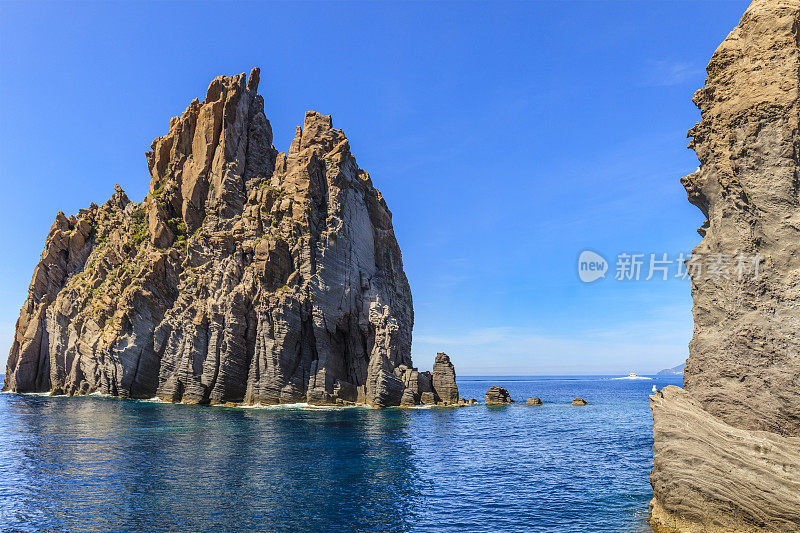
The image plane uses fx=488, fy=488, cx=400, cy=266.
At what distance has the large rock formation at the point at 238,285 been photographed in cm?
8475

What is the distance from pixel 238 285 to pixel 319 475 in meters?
61.7

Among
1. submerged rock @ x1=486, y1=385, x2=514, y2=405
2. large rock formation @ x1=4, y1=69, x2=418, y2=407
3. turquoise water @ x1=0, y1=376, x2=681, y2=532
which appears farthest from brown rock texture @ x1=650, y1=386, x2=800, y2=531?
submerged rock @ x1=486, y1=385, x2=514, y2=405

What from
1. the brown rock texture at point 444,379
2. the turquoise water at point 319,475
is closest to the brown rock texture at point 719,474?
the turquoise water at point 319,475

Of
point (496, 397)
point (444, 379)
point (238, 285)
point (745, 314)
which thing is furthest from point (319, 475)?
point (496, 397)

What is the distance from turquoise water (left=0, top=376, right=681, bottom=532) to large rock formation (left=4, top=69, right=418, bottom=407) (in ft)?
66.9

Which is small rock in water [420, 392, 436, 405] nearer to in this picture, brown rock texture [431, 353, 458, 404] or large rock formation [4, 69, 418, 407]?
brown rock texture [431, 353, 458, 404]

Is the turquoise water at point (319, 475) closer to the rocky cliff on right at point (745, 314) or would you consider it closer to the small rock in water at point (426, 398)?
the rocky cliff on right at point (745, 314)

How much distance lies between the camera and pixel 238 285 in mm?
90938

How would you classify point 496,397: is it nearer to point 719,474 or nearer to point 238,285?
point 238,285

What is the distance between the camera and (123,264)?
364 feet

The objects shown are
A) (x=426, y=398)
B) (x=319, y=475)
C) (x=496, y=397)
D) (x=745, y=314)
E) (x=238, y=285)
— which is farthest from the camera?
(x=496, y=397)

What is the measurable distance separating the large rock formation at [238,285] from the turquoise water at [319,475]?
20.4 m

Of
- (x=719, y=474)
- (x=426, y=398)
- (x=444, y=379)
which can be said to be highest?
(x=719, y=474)

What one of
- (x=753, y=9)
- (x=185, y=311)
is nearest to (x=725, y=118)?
(x=753, y=9)
